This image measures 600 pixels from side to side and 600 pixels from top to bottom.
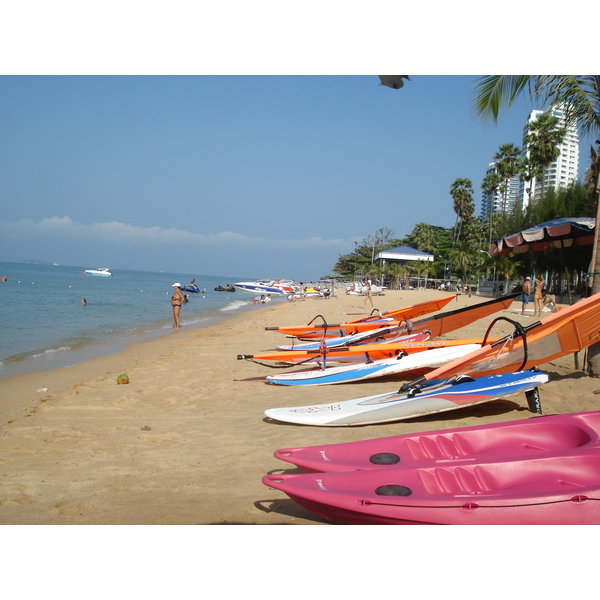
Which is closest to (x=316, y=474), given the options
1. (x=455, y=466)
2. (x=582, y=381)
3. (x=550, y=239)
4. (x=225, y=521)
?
(x=225, y=521)

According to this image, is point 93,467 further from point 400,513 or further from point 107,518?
point 400,513

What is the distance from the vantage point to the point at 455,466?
3.19m

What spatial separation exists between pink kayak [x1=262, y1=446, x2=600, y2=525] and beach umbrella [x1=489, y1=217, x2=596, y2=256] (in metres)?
6.37

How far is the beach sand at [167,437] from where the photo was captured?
3297 millimetres

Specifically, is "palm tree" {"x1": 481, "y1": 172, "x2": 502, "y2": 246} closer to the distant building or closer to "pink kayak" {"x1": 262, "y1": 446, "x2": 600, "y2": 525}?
the distant building

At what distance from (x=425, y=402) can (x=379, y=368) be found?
7.06ft

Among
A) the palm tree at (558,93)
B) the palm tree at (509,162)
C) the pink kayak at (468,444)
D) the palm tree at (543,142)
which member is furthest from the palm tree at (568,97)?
the palm tree at (509,162)

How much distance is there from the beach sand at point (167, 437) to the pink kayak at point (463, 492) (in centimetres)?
40

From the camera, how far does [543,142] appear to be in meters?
36.1

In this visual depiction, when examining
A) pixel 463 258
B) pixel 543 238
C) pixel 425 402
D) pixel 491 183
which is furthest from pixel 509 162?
pixel 425 402

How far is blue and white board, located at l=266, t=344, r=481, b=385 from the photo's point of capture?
6902mm

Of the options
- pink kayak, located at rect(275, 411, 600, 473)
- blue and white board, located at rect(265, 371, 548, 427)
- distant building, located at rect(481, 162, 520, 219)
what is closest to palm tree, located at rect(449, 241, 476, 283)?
distant building, located at rect(481, 162, 520, 219)

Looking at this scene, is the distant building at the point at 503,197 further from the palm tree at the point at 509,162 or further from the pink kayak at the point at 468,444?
the pink kayak at the point at 468,444

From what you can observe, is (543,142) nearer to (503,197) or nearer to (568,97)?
(503,197)
